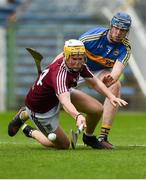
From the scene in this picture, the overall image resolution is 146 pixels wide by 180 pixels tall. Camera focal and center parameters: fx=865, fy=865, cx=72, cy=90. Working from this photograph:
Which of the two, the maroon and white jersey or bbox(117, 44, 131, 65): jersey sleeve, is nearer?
the maroon and white jersey

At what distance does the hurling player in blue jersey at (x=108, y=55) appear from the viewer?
10.5 metres

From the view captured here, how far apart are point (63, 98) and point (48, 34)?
16.6m

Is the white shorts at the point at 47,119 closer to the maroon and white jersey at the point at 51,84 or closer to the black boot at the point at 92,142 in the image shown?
the maroon and white jersey at the point at 51,84

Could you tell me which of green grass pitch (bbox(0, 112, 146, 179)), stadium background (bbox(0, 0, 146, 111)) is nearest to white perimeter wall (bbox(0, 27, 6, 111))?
stadium background (bbox(0, 0, 146, 111))

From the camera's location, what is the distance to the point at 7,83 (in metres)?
25.2

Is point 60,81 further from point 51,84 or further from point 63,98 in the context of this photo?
point 51,84

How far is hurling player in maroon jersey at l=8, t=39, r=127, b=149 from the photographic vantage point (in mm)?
9656

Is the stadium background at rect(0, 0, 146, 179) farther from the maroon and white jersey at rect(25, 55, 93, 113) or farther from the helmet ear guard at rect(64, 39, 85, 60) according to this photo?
the helmet ear guard at rect(64, 39, 85, 60)

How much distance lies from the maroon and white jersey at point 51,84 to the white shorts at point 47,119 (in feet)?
0.20

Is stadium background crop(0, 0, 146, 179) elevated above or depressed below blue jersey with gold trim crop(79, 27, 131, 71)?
below

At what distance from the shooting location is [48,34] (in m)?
26.0

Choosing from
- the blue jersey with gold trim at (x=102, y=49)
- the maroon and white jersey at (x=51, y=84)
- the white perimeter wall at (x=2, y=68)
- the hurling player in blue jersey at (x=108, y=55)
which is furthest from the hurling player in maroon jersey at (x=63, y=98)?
the white perimeter wall at (x=2, y=68)

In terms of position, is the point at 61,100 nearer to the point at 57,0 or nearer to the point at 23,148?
the point at 23,148

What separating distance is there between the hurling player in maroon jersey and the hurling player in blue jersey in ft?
0.62
